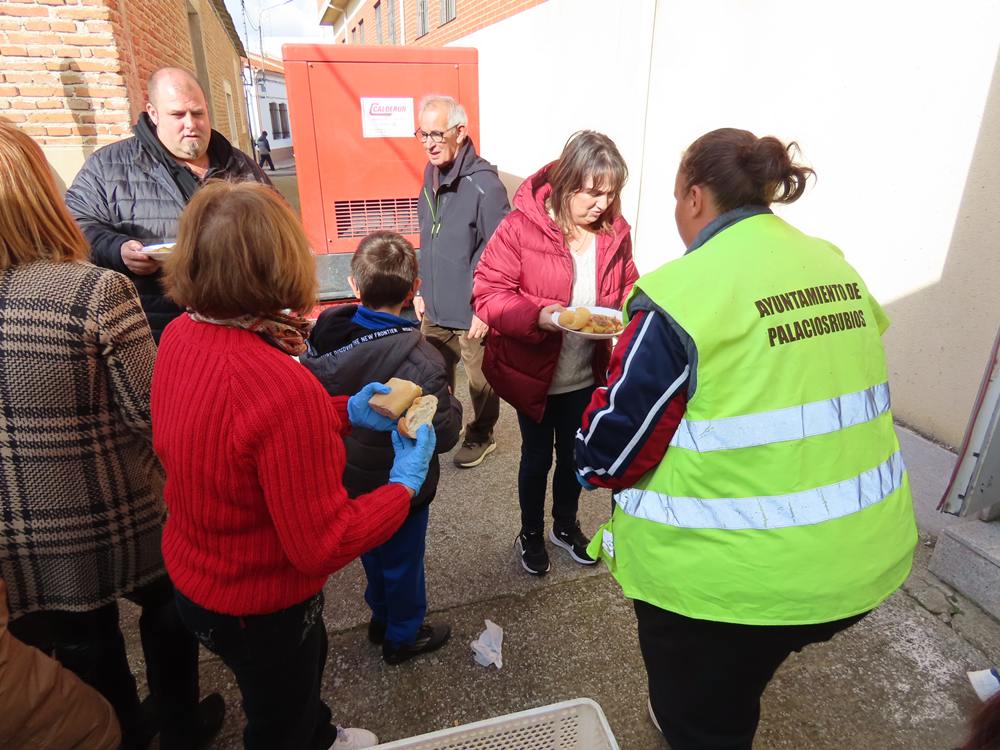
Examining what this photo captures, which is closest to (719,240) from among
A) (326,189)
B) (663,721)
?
(663,721)

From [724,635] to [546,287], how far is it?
153 cm

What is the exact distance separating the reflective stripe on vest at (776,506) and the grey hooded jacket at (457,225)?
241 cm

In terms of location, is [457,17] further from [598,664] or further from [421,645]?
[598,664]

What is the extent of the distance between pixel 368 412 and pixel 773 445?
1018mm

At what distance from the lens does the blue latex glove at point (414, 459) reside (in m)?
1.52

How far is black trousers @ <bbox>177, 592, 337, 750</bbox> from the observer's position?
1418 millimetres

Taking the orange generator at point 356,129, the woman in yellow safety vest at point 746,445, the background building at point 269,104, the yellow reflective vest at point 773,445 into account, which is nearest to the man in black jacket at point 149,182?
the orange generator at point 356,129

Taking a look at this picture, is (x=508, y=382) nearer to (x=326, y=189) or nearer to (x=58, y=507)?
(x=58, y=507)

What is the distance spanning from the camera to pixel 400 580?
2.17 metres

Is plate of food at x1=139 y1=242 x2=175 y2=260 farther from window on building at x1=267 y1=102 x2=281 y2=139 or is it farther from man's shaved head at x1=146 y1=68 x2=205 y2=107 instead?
window on building at x1=267 y1=102 x2=281 y2=139

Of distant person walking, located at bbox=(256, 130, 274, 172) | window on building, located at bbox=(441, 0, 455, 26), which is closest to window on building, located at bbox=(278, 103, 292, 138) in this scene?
distant person walking, located at bbox=(256, 130, 274, 172)

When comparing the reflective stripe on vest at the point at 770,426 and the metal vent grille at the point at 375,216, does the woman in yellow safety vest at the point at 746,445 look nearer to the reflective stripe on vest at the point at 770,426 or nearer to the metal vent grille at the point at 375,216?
the reflective stripe on vest at the point at 770,426

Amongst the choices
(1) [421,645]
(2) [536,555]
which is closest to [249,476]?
(1) [421,645]

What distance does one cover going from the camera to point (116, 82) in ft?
15.7
